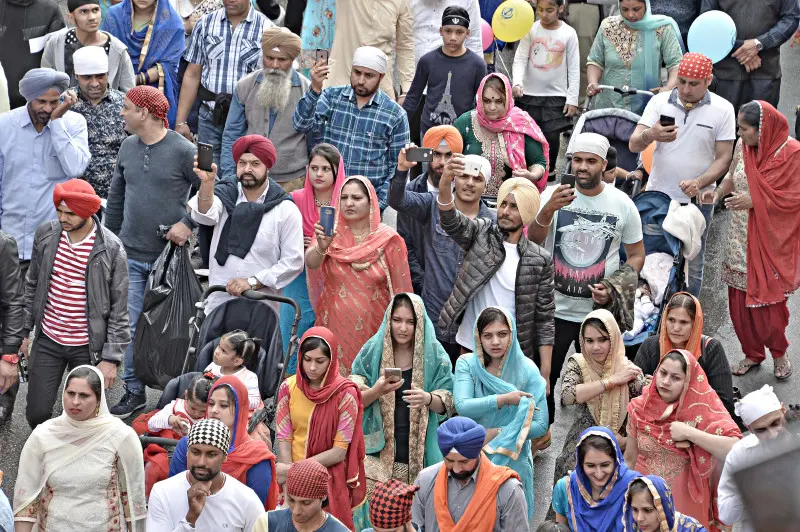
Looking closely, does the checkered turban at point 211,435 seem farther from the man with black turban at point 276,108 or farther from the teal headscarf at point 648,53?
the teal headscarf at point 648,53

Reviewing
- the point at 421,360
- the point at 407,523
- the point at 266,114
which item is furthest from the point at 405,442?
the point at 266,114

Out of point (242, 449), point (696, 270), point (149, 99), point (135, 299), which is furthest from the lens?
point (696, 270)

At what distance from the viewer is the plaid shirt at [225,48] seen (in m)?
10.9

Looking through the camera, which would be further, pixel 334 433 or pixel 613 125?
pixel 613 125

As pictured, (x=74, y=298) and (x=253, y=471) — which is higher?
(x=74, y=298)

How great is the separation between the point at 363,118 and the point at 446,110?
1235 mm

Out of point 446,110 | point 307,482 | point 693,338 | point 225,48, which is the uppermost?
point 225,48

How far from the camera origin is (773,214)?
31.6ft

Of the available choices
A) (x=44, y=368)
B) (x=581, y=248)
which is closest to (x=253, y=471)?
(x=44, y=368)

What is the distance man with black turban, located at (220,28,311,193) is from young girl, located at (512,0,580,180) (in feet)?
7.91

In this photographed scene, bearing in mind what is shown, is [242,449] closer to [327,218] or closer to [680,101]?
[327,218]

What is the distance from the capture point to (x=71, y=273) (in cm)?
820

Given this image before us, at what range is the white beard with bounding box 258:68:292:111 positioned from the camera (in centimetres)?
991

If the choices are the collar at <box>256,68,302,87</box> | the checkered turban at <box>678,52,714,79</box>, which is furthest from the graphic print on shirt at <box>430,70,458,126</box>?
the checkered turban at <box>678,52,714,79</box>
